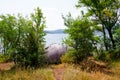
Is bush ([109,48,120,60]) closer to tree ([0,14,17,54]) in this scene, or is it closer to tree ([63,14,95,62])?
tree ([63,14,95,62])

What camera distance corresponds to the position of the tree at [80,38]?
79.6 ft

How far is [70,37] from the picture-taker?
24.7 m

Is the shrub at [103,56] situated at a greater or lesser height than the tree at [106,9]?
lesser

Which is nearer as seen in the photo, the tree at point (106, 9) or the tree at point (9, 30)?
the tree at point (9, 30)

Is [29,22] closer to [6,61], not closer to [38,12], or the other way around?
[38,12]

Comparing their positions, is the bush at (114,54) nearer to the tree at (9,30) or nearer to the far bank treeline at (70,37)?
the far bank treeline at (70,37)

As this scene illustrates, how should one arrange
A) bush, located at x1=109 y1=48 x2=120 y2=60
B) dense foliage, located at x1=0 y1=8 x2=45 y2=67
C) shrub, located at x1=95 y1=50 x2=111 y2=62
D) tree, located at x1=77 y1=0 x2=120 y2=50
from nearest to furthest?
dense foliage, located at x1=0 y1=8 x2=45 y2=67, shrub, located at x1=95 y1=50 x2=111 y2=62, bush, located at x1=109 y1=48 x2=120 y2=60, tree, located at x1=77 y1=0 x2=120 y2=50

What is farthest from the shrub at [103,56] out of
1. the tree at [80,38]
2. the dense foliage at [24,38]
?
the dense foliage at [24,38]

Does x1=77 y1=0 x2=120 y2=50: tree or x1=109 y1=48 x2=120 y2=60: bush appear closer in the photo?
x1=109 y1=48 x2=120 y2=60: bush

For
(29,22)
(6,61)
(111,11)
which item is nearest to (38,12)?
(29,22)

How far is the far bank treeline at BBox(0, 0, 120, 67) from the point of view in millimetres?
22141

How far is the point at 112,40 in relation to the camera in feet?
102

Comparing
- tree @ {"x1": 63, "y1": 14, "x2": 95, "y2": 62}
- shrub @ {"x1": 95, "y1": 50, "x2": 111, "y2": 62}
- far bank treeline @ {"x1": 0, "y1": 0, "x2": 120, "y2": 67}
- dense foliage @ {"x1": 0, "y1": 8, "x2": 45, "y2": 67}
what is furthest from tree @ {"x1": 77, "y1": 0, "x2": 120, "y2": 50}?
dense foliage @ {"x1": 0, "y1": 8, "x2": 45, "y2": 67}

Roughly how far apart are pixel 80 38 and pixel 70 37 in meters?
0.94
